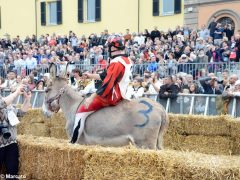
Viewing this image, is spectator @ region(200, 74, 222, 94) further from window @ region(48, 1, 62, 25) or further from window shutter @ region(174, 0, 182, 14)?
window @ region(48, 1, 62, 25)

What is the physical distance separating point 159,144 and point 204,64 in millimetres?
10996

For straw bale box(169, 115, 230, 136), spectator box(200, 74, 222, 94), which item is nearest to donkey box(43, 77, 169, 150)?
straw bale box(169, 115, 230, 136)

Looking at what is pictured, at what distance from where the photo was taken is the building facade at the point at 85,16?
3444 cm

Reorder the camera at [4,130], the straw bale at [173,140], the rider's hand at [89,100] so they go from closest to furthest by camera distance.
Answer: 1. the camera at [4,130]
2. the rider's hand at [89,100]
3. the straw bale at [173,140]

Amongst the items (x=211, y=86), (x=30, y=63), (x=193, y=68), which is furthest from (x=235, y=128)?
(x=30, y=63)

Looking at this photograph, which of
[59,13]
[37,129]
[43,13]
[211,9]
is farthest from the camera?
[43,13]

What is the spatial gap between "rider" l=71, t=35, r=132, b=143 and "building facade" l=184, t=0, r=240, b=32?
71.4ft

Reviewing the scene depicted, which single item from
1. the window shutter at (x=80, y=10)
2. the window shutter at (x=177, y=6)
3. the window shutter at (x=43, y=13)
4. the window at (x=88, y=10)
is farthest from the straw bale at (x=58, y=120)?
the window shutter at (x=43, y=13)

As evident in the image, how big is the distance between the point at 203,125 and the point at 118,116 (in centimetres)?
415

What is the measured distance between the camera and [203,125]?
1143cm

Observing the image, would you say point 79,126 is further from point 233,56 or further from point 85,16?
point 85,16

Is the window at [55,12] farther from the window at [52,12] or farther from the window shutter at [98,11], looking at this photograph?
the window shutter at [98,11]

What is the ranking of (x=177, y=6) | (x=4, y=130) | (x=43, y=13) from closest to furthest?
(x=4, y=130), (x=177, y=6), (x=43, y=13)

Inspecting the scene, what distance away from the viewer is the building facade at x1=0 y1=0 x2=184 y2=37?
113ft
